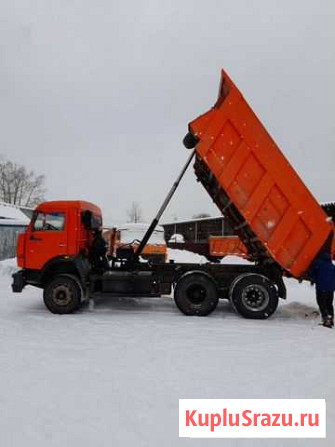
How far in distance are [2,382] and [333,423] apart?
133 inches

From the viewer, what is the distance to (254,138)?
6676mm

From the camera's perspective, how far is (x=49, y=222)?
24.0ft

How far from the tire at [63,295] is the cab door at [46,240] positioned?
1.67 feet

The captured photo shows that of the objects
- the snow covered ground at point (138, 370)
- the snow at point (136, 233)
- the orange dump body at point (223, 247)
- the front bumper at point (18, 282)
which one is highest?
the snow at point (136, 233)

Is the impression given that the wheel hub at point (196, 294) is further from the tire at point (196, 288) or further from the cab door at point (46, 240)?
the cab door at point (46, 240)

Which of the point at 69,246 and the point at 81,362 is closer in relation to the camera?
the point at 81,362

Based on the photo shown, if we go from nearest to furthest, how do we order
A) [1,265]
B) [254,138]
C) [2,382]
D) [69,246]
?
[2,382] → [254,138] → [69,246] → [1,265]

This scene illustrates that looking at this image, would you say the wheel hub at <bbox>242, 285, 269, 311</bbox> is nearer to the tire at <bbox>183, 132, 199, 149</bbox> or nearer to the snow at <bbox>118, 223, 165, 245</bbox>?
the tire at <bbox>183, 132, 199, 149</bbox>

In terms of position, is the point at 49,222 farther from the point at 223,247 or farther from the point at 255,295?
the point at 223,247

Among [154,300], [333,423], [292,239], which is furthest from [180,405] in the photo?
[154,300]

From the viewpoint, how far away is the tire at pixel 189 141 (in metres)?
6.90

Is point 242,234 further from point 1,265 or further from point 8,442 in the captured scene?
point 1,265

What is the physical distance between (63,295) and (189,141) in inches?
159

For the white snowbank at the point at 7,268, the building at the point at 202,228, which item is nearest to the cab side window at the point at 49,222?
the white snowbank at the point at 7,268
